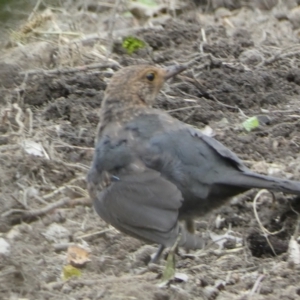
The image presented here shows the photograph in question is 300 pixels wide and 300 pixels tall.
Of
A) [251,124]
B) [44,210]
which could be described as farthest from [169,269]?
[251,124]

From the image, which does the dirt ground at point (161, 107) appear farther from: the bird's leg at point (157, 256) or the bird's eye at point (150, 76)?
the bird's eye at point (150, 76)

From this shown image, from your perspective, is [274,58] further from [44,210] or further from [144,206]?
[144,206]

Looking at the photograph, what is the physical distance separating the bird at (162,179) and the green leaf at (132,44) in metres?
3.17

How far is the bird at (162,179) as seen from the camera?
4.73m

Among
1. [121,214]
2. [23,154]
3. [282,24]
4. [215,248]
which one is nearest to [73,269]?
[121,214]

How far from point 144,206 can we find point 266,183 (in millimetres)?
670

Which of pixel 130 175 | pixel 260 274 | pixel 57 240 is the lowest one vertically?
pixel 57 240

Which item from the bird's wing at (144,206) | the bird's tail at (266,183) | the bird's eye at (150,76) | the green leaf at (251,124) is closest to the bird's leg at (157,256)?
the bird's wing at (144,206)

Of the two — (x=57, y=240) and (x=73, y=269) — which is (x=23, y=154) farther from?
(x=73, y=269)

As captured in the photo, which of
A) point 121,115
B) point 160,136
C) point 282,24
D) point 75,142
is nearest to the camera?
point 160,136

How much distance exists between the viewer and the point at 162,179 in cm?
488

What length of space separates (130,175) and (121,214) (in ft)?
0.82

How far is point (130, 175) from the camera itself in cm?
495

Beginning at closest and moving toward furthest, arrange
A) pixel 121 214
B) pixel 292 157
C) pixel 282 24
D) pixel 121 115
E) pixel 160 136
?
pixel 121 214, pixel 160 136, pixel 121 115, pixel 292 157, pixel 282 24
